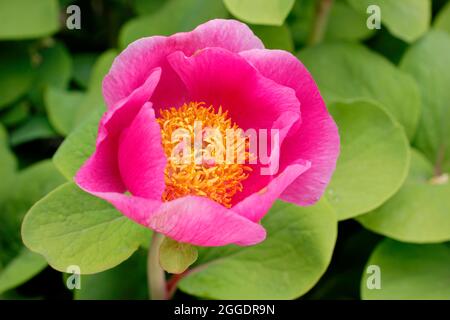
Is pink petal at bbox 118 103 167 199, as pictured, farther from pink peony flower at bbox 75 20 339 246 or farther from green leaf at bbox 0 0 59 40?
green leaf at bbox 0 0 59 40

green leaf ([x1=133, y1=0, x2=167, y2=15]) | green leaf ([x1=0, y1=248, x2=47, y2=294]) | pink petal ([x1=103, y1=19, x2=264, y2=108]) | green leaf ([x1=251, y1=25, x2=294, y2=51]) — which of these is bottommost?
green leaf ([x1=0, y1=248, x2=47, y2=294])

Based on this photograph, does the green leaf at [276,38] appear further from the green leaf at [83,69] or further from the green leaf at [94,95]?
the green leaf at [83,69]

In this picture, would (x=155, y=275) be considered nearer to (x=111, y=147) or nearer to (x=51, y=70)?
(x=111, y=147)

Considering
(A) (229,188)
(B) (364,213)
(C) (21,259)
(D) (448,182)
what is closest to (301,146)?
(A) (229,188)

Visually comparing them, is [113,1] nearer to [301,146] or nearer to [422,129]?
[422,129]

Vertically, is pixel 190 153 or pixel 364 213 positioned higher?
pixel 190 153

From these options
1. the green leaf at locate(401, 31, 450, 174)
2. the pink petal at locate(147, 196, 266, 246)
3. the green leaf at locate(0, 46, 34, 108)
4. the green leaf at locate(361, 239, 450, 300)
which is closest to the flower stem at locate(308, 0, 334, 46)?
the green leaf at locate(401, 31, 450, 174)

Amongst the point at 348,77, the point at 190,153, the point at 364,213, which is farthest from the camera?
the point at 348,77
